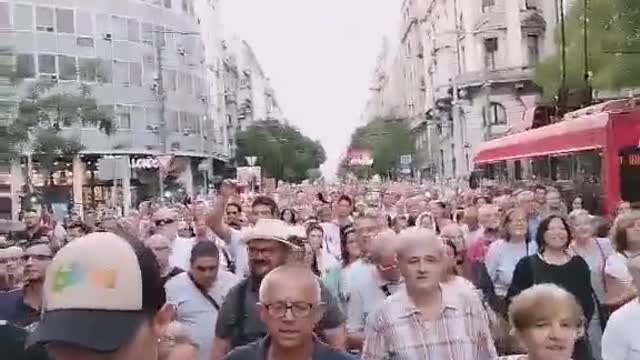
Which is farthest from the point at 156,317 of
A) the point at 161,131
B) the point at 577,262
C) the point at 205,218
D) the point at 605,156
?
the point at 161,131

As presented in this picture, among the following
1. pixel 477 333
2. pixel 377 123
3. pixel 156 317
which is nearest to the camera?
pixel 156 317

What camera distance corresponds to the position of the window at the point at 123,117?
2436 inches

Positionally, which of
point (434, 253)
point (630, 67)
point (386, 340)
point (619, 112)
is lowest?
point (386, 340)

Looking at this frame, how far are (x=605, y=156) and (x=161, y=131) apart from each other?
146ft

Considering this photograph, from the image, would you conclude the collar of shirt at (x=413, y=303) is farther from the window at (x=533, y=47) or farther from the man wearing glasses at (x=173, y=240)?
the window at (x=533, y=47)

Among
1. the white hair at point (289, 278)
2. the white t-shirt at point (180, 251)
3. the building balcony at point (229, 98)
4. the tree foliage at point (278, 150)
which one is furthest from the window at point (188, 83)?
the white hair at point (289, 278)

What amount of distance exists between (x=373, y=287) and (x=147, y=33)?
5824 cm

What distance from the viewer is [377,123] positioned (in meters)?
113

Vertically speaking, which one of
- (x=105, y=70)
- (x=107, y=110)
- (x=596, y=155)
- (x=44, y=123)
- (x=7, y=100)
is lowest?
(x=596, y=155)

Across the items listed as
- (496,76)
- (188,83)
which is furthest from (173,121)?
(496,76)

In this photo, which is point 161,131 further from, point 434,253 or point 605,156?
point 434,253

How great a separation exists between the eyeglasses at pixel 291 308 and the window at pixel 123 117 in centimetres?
5743

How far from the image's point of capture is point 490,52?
78000 mm

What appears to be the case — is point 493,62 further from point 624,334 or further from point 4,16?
point 624,334
